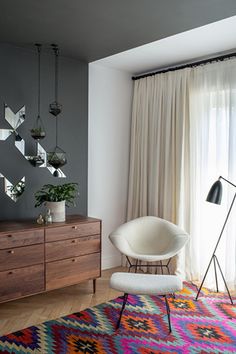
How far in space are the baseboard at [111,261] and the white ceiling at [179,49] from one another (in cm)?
250

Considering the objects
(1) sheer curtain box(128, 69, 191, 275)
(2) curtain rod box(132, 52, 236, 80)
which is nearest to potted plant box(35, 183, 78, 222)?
(1) sheer curtain box(128, 69, 191, 275)

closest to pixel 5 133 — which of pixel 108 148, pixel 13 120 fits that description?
pixel 13 120

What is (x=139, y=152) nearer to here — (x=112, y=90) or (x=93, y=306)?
(x=112, y=90)

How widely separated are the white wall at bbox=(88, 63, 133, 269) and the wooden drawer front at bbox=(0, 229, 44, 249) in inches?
47.1

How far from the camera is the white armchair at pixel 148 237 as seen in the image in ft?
11.6

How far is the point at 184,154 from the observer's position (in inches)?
162

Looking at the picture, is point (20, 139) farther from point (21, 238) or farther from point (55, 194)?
point (21, 238)

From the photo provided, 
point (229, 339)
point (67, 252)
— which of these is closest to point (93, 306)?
point (67, 252)

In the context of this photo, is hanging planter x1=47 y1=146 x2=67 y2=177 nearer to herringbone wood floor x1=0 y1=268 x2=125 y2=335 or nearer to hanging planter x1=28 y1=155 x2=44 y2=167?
hanging planter x1=28 y1=155 x2=44 y2=167

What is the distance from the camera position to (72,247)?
3.45 metres

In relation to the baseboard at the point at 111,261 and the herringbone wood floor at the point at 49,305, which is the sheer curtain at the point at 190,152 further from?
the herringbone wood floor at the point at 49,305

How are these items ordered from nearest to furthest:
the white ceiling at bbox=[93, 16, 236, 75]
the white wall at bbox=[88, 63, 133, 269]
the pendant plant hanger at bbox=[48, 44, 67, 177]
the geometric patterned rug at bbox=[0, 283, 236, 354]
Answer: the geometric patterned rug at bbox=[0, 283, 236, 354] < the white ceiling at bbox=[93, 16, 236, 75] < the pendant plant hanger at bbox=[48, 44, 67, 177] < the white wall at bbox=[88, 63, 133, 269]

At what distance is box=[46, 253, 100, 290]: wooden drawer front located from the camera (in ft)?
10.9

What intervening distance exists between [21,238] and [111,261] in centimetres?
180
